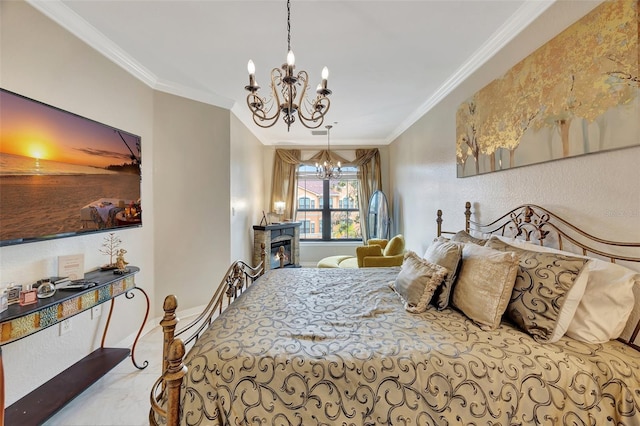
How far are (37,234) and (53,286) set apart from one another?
0.38 meters

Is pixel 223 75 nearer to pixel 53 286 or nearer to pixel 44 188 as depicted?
pixel 44 188

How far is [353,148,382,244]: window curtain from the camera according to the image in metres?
5.62

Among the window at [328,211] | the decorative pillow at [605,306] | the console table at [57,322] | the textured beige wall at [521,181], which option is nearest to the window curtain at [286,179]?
the window at [328,211]

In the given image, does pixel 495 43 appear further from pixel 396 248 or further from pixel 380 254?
pixel 380 254

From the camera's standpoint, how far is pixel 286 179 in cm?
573

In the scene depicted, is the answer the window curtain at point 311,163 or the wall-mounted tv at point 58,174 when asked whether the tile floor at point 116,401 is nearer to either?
the wall-mounted tv at point 58,174

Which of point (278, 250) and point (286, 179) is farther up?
point (286, 179)

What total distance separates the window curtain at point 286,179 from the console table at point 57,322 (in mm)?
3623

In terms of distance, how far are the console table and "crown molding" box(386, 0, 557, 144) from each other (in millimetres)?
3604

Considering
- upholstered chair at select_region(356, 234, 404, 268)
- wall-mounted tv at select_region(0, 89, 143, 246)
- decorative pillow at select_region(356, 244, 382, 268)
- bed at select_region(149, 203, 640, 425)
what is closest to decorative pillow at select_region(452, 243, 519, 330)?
bed at select_region(149, 203, 640, 425)

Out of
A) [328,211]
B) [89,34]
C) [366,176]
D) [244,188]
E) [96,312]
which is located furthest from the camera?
[328,211]

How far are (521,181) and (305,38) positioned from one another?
6.81ft

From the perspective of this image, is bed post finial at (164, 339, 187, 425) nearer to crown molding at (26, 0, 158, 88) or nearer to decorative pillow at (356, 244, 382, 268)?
crown molding at (26, 0, 158, 88)

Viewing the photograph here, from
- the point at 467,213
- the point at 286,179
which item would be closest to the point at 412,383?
the point at 467,213
